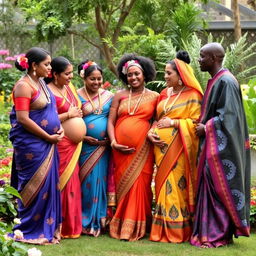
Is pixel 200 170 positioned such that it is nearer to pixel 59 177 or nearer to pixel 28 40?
pixel 59 177

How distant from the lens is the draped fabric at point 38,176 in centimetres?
602

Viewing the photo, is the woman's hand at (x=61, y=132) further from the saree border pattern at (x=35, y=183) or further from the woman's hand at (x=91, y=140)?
the woman's hand at (x=91, y=140)

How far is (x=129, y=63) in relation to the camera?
6.52 m

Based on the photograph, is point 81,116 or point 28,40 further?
point 28,40

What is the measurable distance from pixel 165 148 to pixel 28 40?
1028 centimetres

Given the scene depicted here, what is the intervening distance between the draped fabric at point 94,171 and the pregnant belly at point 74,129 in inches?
7.3

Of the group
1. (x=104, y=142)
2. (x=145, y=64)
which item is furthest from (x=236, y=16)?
(x=104, y=142)

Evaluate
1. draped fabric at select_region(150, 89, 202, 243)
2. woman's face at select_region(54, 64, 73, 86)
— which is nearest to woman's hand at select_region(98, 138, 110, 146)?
draped fabric at select_region(150, 89, 202, 243)

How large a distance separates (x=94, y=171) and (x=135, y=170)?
0.44 m

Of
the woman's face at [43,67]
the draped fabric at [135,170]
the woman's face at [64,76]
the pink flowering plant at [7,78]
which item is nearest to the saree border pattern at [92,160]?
the draped fabric at [135,170]

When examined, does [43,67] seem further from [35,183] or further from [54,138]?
[35,183]

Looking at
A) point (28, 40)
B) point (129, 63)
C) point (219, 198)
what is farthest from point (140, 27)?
point (219, 198)

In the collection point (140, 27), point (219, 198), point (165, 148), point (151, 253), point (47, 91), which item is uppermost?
point (140, 27)

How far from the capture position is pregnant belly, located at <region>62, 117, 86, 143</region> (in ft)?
20.7
